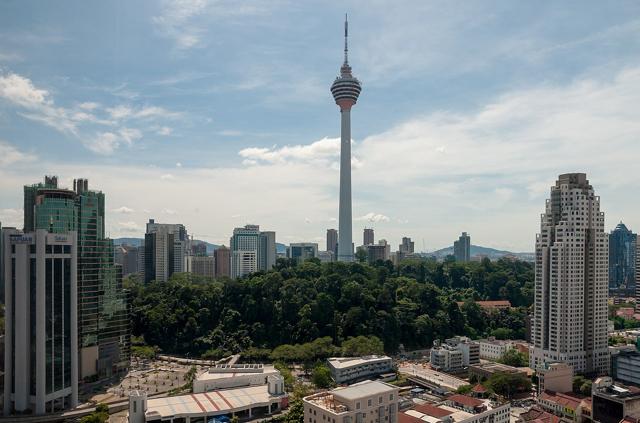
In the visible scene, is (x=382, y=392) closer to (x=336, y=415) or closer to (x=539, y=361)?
(x=336, y=415)

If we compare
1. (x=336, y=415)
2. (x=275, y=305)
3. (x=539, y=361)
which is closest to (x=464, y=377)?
(x=539, y=361)

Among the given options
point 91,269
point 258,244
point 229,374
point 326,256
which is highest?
point 91,269

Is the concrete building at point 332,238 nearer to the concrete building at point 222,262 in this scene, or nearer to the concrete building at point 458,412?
the concrete building at point 222,262

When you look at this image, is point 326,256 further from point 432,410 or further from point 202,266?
point 432,410

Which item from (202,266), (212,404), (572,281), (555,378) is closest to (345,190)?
(202,266)

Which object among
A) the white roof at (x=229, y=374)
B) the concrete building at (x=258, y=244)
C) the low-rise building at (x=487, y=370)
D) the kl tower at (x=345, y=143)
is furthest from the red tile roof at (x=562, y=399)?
the concrete building at (x=258, y=244)

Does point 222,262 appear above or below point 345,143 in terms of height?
below
